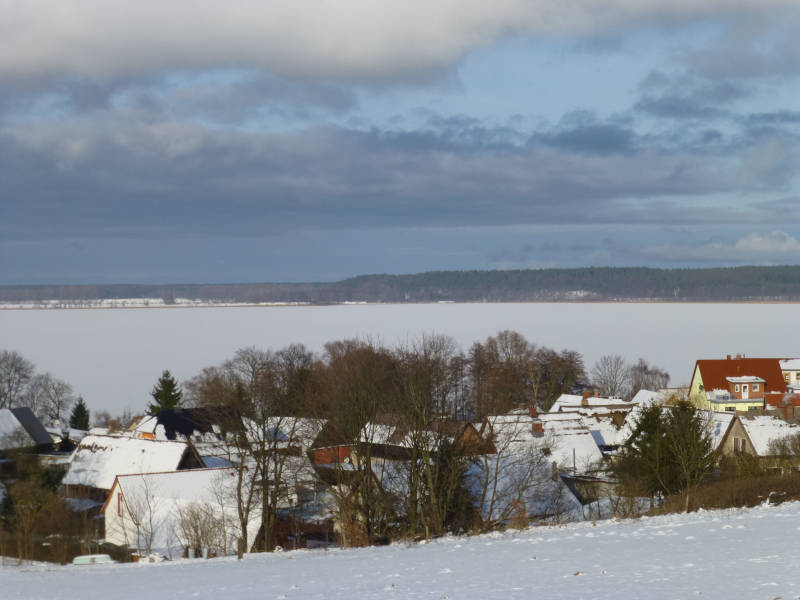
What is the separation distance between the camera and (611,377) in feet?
342

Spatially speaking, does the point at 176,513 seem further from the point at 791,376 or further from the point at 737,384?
the point at 791,376

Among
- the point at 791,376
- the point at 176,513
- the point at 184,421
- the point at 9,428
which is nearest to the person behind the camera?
the point at 176,513

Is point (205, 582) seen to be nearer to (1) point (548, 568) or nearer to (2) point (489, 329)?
(1) point (548, 568)

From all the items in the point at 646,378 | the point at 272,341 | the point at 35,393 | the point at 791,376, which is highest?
the point at 272,341

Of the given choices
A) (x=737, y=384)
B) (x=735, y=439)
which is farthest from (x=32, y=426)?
(x=737, y=384)

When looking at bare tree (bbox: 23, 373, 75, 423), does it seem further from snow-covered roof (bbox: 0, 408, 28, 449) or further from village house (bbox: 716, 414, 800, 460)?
village house (bbox: 716, 414, 800, 460)

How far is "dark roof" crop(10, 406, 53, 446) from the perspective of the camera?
64.9 metres

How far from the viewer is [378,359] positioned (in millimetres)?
75312

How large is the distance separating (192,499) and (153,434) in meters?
21.4

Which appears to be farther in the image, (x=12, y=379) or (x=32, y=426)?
(x=12, y=379)

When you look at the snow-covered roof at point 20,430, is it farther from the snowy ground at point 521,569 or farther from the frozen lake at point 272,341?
the snowy ground at point 521,569

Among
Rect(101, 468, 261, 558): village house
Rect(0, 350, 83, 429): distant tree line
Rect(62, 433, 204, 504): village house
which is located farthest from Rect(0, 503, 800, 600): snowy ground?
Rect(0, 350, 83, 429): distant tree line

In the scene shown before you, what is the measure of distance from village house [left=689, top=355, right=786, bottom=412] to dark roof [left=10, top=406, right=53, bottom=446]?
51873mm

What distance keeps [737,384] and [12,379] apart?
67.3 m
